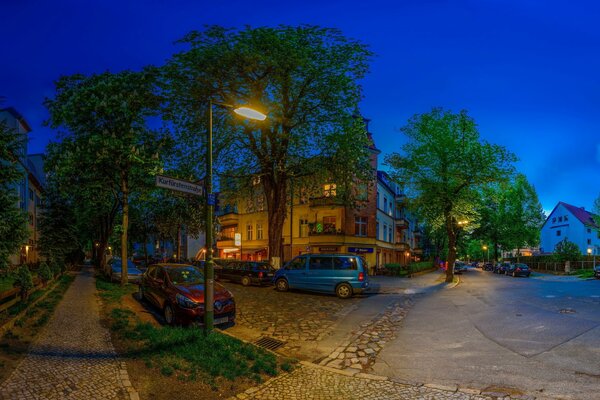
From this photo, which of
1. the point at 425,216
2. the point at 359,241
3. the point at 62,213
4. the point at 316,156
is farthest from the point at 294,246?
the point at 62,213

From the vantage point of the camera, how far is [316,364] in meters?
7.73

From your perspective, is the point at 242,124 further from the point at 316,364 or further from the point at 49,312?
the point at 316,364

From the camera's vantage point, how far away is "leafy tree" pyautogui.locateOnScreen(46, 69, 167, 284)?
1836cm

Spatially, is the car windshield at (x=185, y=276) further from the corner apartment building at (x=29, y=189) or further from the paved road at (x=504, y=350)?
the corner apartment building at (x=29, y=189)

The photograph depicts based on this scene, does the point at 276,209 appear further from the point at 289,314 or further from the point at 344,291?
the point at 289,314

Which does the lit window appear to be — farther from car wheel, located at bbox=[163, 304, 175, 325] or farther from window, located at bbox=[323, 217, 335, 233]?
car wheel, located at bbox=[163, 304, 175, 325]

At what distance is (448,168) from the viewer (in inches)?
1262

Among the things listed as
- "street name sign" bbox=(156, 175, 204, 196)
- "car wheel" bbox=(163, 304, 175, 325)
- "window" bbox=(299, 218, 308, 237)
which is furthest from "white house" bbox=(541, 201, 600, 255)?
"street name sign" bbox=(156, 175, 204, 196)

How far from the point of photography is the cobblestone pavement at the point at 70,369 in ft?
18.2

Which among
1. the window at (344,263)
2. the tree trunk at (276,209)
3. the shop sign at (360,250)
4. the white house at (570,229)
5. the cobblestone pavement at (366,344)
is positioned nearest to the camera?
the cobblestone pavement at (366,344)

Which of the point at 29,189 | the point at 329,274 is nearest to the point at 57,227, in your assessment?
the point at 29,189

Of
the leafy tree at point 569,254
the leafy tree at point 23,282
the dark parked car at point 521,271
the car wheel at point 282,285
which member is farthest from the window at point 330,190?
the leafy tree at point 569,254

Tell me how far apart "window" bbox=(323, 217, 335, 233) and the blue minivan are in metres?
19.0

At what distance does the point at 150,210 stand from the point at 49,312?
110 ft
